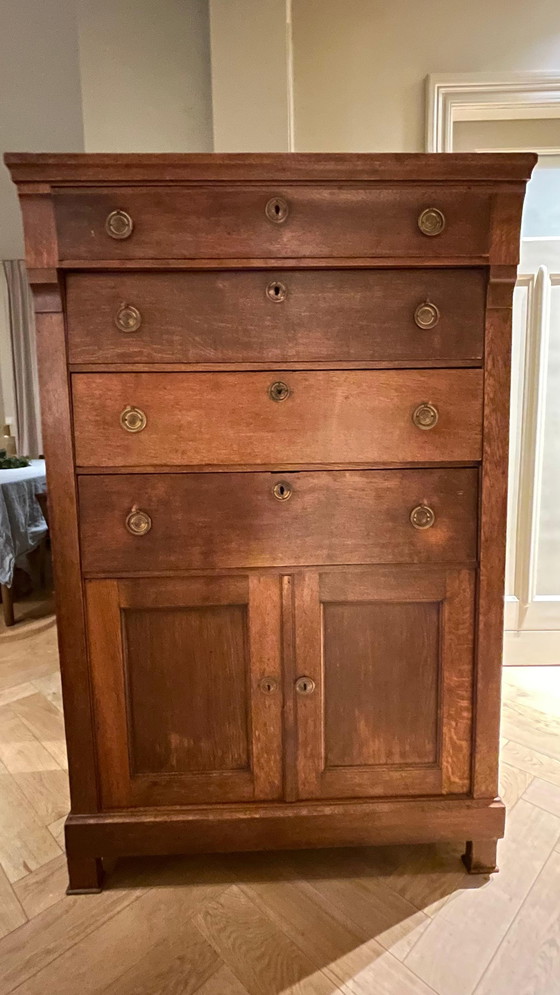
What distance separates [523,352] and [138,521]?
148 cm

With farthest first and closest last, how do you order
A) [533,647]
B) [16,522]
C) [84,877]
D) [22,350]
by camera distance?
[22,350] → [16,522] → [533,647] → [84,877]

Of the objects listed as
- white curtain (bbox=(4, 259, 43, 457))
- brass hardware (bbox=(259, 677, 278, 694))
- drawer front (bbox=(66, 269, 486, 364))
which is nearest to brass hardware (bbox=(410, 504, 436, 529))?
Result: drawer front (bbox=(66, 269, 486, 364))

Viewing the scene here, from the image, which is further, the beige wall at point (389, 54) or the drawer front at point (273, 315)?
the beige wall at point (389, 54)

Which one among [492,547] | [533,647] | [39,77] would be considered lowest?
[533,647]

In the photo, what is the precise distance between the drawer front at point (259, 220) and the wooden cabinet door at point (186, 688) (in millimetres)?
593

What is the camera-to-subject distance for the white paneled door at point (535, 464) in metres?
1.88

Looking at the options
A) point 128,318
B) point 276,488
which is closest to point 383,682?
point 276,488

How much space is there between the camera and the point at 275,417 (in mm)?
1045

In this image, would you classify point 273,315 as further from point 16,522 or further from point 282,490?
point 16,522

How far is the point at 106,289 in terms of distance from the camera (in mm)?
1012

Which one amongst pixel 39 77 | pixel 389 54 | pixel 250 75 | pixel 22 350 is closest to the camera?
pixel 250 75

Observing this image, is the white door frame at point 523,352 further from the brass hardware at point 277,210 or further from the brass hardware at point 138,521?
the brass hardware at point 138,521

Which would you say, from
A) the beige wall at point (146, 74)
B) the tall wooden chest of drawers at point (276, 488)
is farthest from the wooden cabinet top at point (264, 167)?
the beige wall at point (146, 74)

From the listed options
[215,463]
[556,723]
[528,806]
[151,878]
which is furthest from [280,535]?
[556,723]
